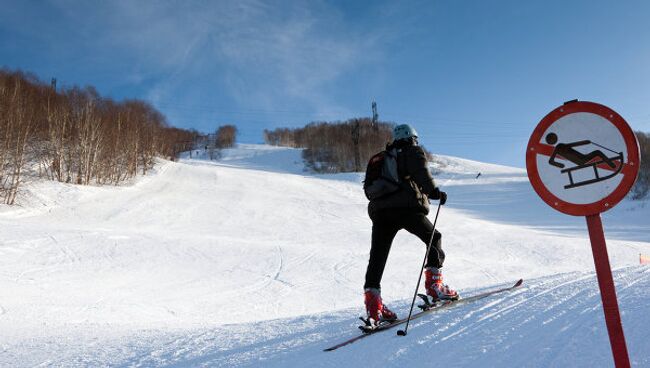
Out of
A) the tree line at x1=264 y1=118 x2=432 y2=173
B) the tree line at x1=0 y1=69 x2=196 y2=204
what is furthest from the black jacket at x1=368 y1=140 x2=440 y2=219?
the tree line at x1=264 y1=118 x2=432 y2=173

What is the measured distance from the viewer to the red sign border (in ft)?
5.92

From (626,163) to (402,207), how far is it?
2.15 m

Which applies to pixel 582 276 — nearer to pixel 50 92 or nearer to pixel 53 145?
pixel 53 145

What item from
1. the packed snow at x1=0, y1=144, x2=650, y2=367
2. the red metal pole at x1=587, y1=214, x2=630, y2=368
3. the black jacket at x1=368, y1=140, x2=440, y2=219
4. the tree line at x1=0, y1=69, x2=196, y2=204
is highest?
the tree line at x1=0, y1=69, x2=196, y2=204

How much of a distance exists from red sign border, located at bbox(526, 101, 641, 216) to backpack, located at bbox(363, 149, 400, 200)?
1806 mm

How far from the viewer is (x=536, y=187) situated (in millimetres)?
2043

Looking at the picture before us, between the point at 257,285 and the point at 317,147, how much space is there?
51.8 metres

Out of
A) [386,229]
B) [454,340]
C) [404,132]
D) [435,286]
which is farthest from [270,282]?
[454,340]

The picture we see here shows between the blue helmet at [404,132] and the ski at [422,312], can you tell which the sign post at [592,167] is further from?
the ski at [422,312]

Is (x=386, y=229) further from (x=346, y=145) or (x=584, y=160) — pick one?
(x=346, y=145)

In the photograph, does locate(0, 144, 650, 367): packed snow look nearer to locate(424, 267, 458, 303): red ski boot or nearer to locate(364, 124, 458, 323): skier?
locate(424, 267, 458, 303): red ski boot

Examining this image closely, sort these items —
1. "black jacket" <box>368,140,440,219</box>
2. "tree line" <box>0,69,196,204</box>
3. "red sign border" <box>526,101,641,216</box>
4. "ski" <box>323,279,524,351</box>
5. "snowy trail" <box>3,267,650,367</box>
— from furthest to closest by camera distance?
"tree line" <box>0,69,196,204</box> < "black jacket" <box>368,140,440,219</box> < "ski" <box>323,279,524,351</box> < "snowy trail" <box>3,267,650,367</box> < "red sign border" <box>526,101,641,216</box>

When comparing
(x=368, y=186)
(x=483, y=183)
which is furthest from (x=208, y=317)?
(x=483, y=183)

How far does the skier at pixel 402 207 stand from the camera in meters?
3.78
